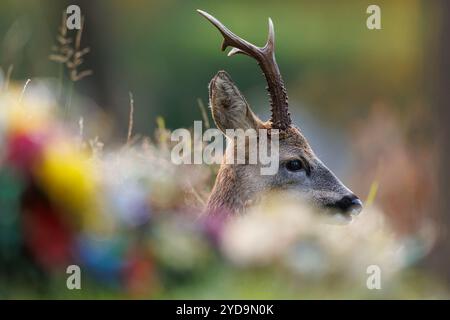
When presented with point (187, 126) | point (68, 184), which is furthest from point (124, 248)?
point (187, 126)

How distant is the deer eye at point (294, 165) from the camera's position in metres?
5.40

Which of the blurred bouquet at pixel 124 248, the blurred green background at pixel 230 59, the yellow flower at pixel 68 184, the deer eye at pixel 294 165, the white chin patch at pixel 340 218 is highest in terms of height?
the blurred green background at pixel 230 59

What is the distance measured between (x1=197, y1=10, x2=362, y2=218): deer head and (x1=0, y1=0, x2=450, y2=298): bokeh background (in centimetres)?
19

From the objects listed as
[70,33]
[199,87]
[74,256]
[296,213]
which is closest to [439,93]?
[296,213]

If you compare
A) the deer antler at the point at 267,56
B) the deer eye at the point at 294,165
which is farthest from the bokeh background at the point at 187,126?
the deer antler at the point at 267,56

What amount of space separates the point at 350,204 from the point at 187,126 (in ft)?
28.2

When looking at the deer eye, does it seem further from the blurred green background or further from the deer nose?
the blurred green background

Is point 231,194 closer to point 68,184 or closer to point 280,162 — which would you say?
point 280,162

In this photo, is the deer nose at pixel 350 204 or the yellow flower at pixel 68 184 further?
the deer nose at pixel 350 204

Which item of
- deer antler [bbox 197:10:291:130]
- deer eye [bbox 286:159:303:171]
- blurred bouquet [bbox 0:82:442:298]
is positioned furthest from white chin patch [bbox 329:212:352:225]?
blurred bouquet [bbox 0:82:442:298]

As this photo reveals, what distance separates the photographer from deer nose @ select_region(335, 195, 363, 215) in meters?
5.18

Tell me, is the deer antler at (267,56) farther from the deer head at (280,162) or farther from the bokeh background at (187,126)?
the bokeh background at (187,126)

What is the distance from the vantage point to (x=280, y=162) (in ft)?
17.7
